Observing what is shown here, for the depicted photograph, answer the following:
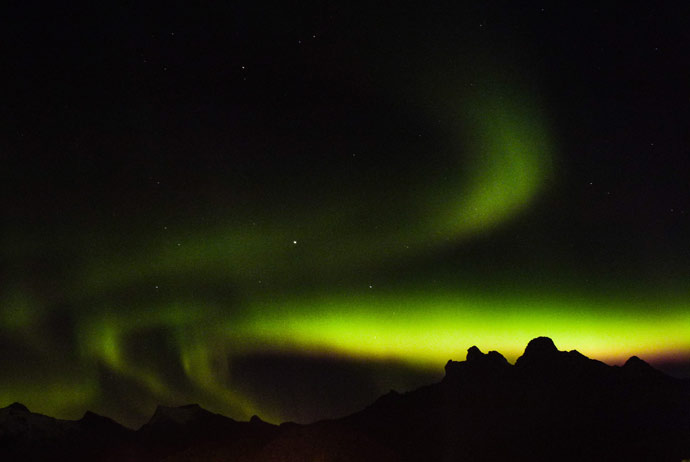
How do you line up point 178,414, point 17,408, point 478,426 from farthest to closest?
1. point 17,408
2. point 178,414
3. point 478,426

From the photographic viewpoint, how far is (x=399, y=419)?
421 ft

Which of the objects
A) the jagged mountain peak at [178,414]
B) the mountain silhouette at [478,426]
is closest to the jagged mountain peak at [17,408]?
the mountain silhouette at [478,426]

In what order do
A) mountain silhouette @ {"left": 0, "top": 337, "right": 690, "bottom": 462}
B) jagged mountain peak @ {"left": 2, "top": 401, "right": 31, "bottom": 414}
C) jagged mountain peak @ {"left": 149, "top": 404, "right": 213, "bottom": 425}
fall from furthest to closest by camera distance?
jagged mountain peak @ {"left": 2, "top": 401, "right": 31, "bottom": 414}, jagged mountain peak @ {"left": 149, "top": 404, "right": 213, "bottom": 425}, mountain silhouette @ {"left": 0, "top": 337, "right": 690, "bottom": 462}

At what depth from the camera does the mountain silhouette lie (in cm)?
9419

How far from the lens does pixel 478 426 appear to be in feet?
358

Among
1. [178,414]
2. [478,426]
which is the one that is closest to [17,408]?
[178,414]

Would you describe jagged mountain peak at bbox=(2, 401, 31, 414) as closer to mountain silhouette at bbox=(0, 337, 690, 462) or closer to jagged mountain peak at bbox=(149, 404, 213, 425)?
mountain silhouette at bbox=(0, 337, 690, 462)

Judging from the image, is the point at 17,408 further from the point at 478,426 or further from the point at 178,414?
the point at 478,426

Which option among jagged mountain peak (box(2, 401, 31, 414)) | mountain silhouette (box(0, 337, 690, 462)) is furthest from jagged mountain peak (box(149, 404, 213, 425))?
jagged mountain peak (box(2, 401, 31, 414))

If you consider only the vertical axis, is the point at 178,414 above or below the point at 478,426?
above

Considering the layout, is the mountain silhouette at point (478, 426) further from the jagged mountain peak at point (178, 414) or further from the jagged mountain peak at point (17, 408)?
the jagged mountain peak at point (17, 408)

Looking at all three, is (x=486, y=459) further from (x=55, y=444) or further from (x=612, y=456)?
(x=55, y=444)

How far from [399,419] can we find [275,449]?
1651 inches

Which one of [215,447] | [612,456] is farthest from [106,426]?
[612,456]
